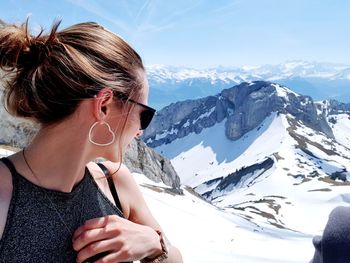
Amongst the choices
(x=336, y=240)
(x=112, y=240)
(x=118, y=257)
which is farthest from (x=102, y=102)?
(x=336, y=240)

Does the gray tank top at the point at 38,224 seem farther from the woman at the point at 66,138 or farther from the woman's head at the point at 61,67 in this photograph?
the woman's head at the point at 61,67

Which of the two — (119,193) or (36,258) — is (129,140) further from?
(36,258)

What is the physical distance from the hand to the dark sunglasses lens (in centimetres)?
81

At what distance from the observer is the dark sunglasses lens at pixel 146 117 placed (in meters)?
3.32

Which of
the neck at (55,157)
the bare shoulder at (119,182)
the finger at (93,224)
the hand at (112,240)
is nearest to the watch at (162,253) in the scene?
the hand at (112,240)

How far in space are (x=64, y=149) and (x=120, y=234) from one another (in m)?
0.73

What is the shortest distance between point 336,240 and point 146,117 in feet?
6.88

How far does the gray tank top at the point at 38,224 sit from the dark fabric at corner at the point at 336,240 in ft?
5.69

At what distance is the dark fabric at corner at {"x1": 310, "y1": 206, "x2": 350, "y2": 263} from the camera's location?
1.49 m

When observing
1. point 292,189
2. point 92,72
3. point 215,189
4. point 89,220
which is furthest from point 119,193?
point 215,189

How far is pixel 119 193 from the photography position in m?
3.48

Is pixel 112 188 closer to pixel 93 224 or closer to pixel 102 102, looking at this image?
pixel 93 224

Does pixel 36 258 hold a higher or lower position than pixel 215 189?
higher

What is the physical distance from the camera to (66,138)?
2914 mm
